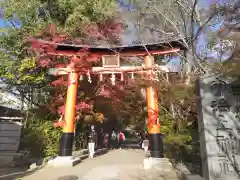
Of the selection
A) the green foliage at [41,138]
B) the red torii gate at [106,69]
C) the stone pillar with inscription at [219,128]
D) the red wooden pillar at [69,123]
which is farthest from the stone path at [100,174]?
the green foliage at [41,138]

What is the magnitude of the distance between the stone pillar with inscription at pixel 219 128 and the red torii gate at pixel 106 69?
5104 millimetres

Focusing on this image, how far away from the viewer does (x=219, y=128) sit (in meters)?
5.60

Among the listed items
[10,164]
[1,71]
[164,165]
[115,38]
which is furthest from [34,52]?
[164,165]

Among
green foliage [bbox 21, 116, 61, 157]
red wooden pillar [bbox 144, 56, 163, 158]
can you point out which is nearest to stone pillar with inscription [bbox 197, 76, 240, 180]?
red wooden pillar [bbox 144, 56, 163, 158]

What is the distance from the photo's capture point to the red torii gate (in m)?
11.0

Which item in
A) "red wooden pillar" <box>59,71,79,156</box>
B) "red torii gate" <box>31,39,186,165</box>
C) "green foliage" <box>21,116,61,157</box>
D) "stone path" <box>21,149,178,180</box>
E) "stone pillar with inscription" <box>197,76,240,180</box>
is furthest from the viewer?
"green foliage" <box>21,116,61,157</box>

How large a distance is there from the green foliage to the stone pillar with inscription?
1029 cm

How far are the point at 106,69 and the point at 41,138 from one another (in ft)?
18.9

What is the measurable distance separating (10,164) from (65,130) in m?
5.34

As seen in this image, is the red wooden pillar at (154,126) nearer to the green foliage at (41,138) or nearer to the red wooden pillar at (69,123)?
the red wooden pillar at (69,123)

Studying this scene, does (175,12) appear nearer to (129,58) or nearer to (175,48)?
(175,48)

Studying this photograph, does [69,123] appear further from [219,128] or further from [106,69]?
[219,128]

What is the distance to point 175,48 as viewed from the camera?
11484mm

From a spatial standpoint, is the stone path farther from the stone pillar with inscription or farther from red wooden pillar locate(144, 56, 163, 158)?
the stone pillar with inscription
